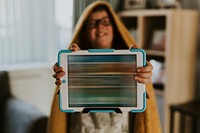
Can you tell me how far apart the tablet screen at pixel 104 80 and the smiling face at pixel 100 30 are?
0.51 ft

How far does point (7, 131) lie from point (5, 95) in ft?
1.05

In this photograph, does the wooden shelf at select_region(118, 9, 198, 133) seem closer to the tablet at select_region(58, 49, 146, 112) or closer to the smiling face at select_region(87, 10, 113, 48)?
the smiling face at select_region(87, 10, 113, 48)

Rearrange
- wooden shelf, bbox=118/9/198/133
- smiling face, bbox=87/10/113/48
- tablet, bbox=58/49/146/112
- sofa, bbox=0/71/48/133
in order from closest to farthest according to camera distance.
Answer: tablet, bbox=58/49/146/112
smiling face, bbox=87/10/113/48
sofa, bbox=0/71/48/133
wooden shelf, bbox=118/9/198/133

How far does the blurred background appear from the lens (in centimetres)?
179

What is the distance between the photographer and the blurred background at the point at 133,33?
179cm

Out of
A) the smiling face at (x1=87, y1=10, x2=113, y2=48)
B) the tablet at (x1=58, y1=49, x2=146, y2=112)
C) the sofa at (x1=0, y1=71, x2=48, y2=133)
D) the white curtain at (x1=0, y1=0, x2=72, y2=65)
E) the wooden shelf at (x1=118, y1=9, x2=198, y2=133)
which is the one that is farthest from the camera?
the white curtain at (x1=0, y1=0, x2=72, y2=65)

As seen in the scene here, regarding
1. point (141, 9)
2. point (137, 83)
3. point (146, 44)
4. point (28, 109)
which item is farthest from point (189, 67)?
point (137, 83)

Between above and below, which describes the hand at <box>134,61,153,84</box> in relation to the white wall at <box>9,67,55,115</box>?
above

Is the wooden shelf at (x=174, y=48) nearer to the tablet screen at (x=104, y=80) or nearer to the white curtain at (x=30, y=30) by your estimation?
the white curtain at (x=30, y=30)

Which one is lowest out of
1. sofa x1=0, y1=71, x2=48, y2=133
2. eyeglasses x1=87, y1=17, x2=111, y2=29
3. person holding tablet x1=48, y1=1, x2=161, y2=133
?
sofa x1=0, y1=71, x2=48, y2=133

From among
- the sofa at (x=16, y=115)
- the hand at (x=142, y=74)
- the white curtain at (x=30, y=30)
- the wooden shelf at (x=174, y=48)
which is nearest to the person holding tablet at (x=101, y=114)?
the hand at (x=142, y=74)

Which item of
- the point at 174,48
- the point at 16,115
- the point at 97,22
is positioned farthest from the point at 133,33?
the point at 97,22

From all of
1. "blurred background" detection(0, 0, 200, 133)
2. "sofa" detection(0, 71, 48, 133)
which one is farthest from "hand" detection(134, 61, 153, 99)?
"blurred background" detection(0, 0, 200, 133)

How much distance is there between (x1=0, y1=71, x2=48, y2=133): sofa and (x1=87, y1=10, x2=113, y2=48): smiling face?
835 millimetres
